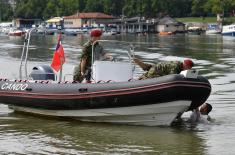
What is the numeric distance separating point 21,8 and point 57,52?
589 feet

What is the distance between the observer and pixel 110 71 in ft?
46.0

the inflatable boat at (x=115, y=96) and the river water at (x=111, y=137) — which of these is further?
the inflatable boat at (x=115, y=96)

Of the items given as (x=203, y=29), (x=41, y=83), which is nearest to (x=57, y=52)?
(x=41, y=83)

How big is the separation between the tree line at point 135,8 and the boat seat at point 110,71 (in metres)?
128

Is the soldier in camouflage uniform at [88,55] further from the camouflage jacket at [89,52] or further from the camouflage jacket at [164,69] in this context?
the camouflage jacket at [164,69]

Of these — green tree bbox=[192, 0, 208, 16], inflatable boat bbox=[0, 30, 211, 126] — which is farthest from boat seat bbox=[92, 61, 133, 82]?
green tree bbox=[192, 0, 208, 16]

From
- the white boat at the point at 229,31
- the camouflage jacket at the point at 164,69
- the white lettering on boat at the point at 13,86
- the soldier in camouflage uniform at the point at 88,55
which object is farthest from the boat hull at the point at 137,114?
the white boat at the point at 229,31

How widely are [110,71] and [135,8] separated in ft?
480

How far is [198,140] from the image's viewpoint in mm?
12125

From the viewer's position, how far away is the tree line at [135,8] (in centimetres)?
14574

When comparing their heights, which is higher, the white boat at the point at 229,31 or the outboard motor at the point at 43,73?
the outboard motor at the point at 43,73

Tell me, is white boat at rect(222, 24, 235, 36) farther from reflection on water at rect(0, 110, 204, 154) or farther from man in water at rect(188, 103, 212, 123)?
reflection on water at rect(0, 110, 204, 154)

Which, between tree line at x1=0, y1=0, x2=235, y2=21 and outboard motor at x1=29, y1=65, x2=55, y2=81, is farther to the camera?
tree line at x1=0, y1=0, x2=235, y2=21

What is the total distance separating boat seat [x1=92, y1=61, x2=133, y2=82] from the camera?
45.8 feet
